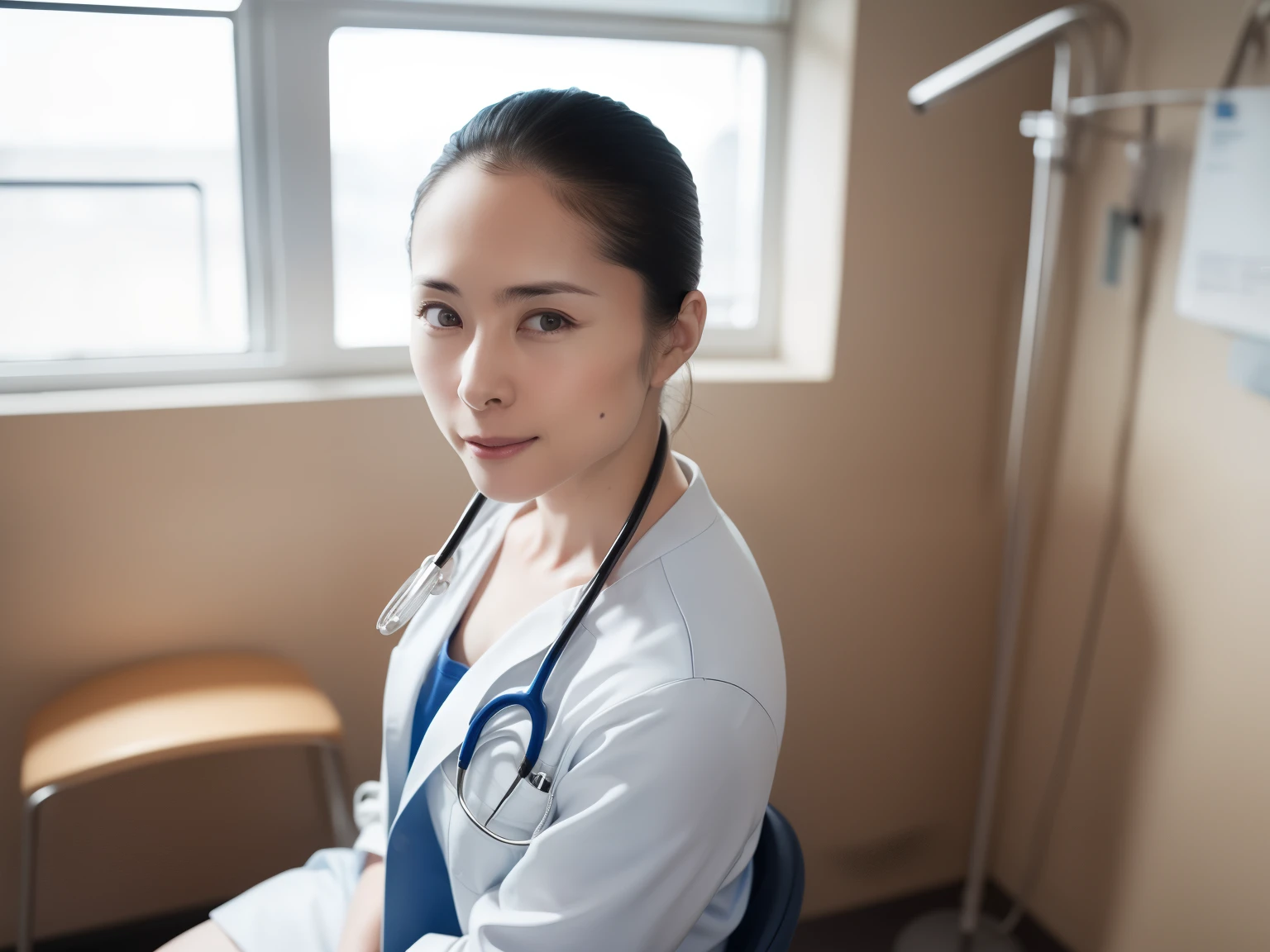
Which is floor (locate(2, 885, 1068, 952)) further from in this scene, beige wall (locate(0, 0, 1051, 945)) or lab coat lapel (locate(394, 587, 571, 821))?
lab coat lapel (locate(394, 587, 571, 821))

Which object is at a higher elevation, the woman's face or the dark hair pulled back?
the dark hair pulled back

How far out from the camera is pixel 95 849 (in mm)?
1592

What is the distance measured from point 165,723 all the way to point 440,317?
72 cm

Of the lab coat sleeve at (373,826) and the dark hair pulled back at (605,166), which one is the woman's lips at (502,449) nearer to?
the dark hair pulled back at (605,166)

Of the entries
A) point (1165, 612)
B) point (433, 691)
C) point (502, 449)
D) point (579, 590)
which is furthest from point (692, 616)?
point (1165, 612)

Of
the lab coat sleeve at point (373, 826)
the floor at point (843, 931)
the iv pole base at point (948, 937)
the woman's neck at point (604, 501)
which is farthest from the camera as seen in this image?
the iv pole base at point (948, 937)

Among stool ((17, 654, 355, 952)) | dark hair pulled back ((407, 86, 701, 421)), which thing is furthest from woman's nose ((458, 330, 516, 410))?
stool ((17, 654, 355, 952))

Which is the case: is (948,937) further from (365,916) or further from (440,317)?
(440,317)

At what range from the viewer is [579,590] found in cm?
96

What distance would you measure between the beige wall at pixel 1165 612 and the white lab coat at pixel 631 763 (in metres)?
0.87

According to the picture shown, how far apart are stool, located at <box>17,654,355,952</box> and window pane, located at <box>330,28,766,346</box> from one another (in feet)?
1.87

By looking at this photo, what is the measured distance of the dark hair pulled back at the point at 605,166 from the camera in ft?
2.88

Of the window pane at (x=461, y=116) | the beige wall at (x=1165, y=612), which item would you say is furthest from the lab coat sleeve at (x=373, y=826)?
the beige wall at (x=1165, y=612)

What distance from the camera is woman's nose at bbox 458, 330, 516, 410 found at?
0.88 metres
